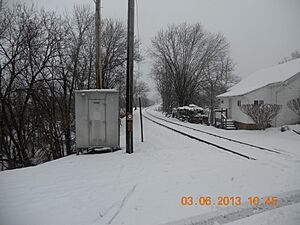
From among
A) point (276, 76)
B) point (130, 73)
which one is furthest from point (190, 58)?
point (130, 73)

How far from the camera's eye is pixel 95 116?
5812mm

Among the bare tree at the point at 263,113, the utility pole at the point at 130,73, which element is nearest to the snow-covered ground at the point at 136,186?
the utility pole at the point at 130,73

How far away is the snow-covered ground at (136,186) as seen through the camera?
2469 millimetres

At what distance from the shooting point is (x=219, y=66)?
1083 inches

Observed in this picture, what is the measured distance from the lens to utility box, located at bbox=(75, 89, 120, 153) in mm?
5809

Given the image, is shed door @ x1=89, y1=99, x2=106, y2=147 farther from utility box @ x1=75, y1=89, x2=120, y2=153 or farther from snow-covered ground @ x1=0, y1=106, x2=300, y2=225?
snow-covered ground @ x1=0, y1=106, x2=300, y2=225

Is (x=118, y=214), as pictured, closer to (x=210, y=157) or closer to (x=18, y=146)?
(x=210, y=157)

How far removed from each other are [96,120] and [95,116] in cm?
14

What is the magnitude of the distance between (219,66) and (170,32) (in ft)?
31.6

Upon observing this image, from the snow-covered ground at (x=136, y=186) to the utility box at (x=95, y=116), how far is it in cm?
67

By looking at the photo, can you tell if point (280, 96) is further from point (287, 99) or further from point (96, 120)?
point (96, 120)
